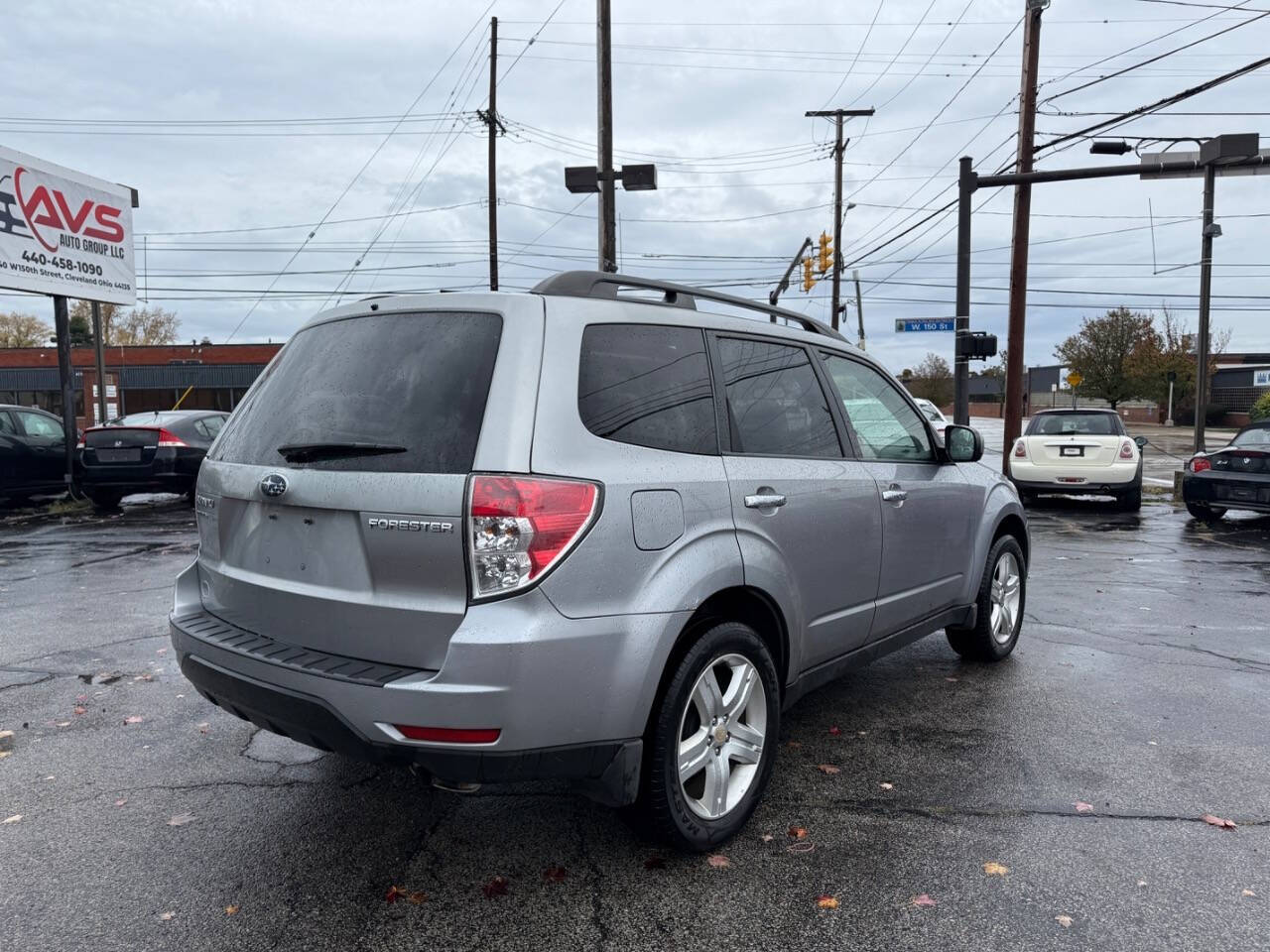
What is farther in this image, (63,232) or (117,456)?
(63,232)

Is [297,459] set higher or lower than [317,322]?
lower

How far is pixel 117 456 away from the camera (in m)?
13.1

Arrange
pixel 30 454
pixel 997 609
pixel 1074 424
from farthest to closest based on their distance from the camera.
Answer: pixel 1074 424 → pixel 30 454 → pixel 997 609

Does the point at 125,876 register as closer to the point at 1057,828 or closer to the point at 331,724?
the point at 331,724

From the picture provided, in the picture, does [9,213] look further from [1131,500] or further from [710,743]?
[1131,500]

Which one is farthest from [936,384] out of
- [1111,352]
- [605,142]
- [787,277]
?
[605,142]

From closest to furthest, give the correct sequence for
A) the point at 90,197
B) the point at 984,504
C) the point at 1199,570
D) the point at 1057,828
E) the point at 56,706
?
the point at 1057,828, the point at 56,706, the point at 984,504, the point at 1199,570, the point at 90,197

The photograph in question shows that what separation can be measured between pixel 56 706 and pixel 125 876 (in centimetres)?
204

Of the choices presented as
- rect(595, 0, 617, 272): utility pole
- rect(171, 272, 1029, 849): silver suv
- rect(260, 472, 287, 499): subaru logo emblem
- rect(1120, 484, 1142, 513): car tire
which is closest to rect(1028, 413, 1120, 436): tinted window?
rect(1120, 484, 1142, 513): car tire

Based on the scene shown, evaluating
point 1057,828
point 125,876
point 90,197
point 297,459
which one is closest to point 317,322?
point 297,459

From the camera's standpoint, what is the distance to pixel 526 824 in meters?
3.32

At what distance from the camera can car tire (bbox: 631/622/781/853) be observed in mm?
2855

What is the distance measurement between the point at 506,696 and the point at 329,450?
3.15 ft

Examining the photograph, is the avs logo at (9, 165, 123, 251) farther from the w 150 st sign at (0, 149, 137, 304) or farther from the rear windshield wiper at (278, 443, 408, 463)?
the rear windshield wiper at (278, 443, 408, 463)
